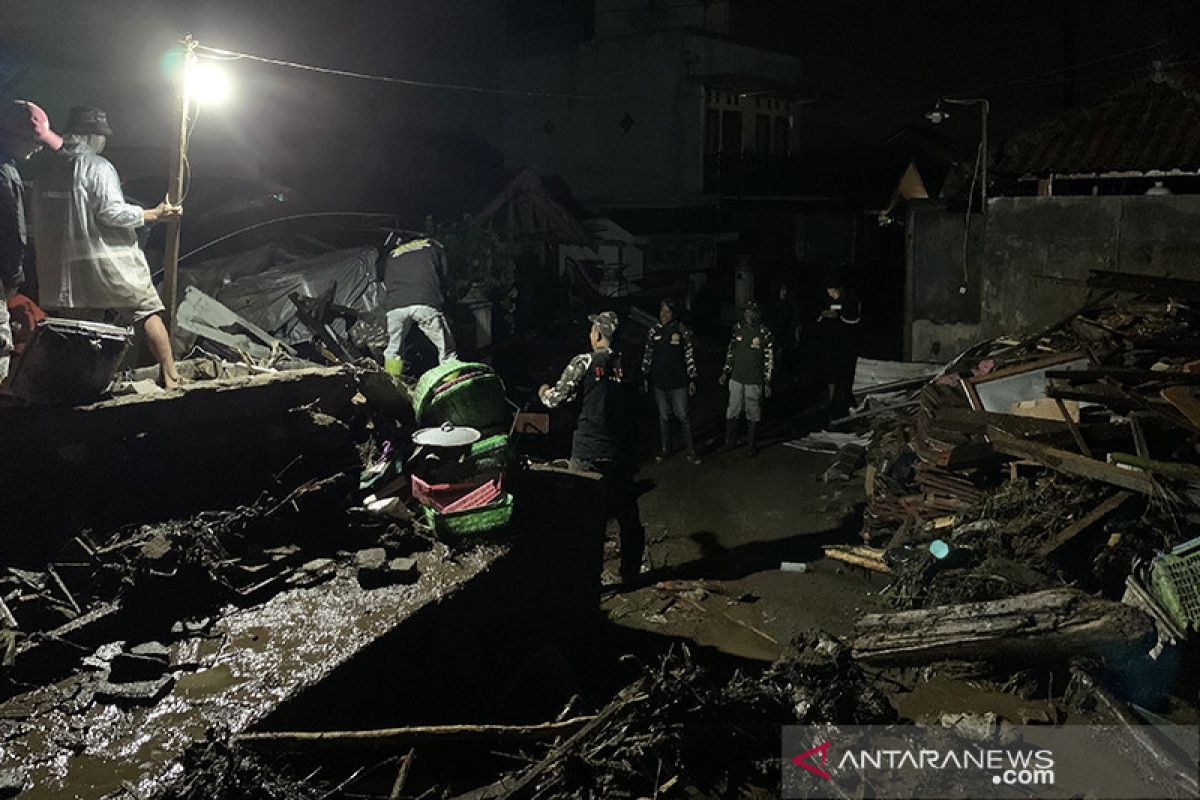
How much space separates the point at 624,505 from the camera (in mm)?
7555

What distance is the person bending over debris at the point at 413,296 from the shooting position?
38.5 feet

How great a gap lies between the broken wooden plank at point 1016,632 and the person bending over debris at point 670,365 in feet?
17.2

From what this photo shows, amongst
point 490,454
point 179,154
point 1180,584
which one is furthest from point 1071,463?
point 179,154

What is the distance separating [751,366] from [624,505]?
4409mm

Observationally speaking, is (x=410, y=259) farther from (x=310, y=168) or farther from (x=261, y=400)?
(x=310, y=168)

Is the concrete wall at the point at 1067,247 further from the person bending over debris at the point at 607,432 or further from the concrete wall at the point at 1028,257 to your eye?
the person bending over debris at the point at 607,432

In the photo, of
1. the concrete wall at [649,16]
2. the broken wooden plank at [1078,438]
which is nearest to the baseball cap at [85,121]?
the broken wooden plank at [1078,438]

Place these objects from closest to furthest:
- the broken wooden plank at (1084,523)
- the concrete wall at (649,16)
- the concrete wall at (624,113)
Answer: the broken wooden plank at (1084,523)
the concrete wall at (649,16)
the concrete wall at (624,113)

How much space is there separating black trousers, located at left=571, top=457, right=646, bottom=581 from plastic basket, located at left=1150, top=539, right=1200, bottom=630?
401cm

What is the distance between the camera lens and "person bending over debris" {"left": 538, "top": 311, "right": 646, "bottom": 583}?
24.5 feet

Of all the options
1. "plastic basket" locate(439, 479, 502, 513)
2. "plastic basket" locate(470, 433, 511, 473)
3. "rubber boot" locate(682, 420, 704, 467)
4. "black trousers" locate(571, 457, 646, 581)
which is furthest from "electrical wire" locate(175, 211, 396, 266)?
Answer: "plastic basket" locate(439, 479, 502, 513)

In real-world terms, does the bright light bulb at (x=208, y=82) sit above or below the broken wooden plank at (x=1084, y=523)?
above

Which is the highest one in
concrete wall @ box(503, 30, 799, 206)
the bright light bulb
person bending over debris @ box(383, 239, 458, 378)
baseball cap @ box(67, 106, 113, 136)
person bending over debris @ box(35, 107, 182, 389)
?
concrete wall @ box(503, 30, 799, 206)

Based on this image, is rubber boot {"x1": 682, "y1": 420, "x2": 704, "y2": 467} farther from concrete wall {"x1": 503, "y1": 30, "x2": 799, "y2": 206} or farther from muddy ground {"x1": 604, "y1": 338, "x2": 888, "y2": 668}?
concrete wall {"x1": 503, "y1": 30, "x2": 799, "y2": 206}
